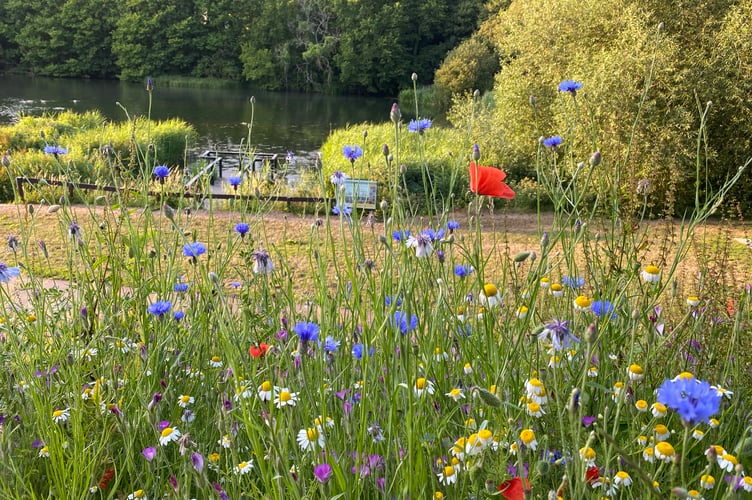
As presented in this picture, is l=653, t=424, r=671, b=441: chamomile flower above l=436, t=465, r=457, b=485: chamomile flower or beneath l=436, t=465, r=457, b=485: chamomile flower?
above

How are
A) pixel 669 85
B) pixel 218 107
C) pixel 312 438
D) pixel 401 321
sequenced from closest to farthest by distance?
pixel 312 438, pixel 401 321, pixel 669 85, pixel 218 107

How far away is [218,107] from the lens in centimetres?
2753

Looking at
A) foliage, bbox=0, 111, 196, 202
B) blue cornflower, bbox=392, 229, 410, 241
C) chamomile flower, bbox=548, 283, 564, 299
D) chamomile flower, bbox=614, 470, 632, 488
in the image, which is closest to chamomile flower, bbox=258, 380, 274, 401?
blue cornflower, bbox=392, 229, 410, 241

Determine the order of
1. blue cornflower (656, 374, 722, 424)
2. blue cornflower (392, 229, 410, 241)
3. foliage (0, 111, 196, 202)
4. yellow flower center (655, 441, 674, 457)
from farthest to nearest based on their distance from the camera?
foliage (0, 111, 196, 202) → blue cornflower (392, 229, 410, 241) → yellow flower center (655, 441, 674, 457) → blue cornflower (656, 374, 722, 424)

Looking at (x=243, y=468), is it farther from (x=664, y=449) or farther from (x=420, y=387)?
(x=664, y=449)

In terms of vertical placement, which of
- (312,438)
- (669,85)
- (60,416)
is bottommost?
(60,416)

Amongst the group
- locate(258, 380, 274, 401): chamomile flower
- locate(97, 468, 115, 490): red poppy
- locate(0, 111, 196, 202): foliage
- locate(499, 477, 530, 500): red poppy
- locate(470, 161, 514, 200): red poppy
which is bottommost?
locate(97, 468, 115, 490): red poppy

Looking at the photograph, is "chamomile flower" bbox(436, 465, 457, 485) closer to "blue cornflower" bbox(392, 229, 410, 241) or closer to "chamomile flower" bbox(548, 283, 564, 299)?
"blue cornflower" bbox(392, 229, 410, 241)

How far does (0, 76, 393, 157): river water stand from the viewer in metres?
20.0

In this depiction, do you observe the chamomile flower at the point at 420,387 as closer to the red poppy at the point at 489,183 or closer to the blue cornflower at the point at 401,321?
the blue cornflower at the point at 401,321

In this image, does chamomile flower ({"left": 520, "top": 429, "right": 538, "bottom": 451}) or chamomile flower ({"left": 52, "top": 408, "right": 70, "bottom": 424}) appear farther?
chamomile flower ({"left": 52, "top": 408, "right": 70, "bottom": 424})

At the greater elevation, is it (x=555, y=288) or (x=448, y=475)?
(x=555, y=288)

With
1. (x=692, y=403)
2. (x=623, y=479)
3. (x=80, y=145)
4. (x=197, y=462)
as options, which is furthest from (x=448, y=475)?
(x=80, y=145)

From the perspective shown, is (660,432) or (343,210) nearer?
(660,432)
